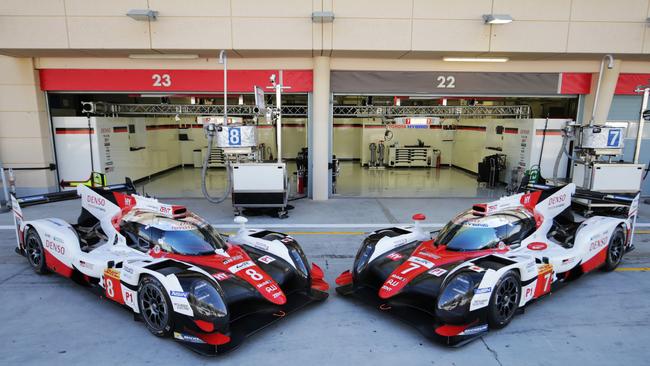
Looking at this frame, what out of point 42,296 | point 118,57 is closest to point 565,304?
point 42,296

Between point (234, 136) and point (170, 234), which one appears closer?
point (170, 234)

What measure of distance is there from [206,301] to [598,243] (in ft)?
15.7

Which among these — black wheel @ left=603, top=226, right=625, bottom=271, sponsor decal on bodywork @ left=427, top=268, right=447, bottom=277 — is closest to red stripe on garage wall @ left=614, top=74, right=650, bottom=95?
black wheel @ left=603, top=226, right=625, bottom=271

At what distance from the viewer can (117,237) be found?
16.1 feet

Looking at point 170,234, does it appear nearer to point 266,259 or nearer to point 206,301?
point 266,259

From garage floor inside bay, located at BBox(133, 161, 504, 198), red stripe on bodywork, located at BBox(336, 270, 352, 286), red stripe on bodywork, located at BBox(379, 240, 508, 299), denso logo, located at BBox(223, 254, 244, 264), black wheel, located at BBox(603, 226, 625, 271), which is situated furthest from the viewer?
garage floor inside bay, located at BBox(133, 161, 504, 198)

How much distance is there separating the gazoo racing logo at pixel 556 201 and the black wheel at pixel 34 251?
21.9 ft

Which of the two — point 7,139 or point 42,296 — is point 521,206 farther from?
point 7,139

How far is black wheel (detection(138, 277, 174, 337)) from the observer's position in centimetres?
369

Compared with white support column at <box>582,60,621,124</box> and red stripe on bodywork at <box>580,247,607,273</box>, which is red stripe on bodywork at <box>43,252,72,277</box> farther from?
white support column at <box>582,60,621,124</box>

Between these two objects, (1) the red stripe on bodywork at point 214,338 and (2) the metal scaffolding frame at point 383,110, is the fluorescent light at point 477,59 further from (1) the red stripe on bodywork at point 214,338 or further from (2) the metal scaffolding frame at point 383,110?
(1) the red stripe on bodywork at point 214,338

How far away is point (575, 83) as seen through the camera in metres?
10.7

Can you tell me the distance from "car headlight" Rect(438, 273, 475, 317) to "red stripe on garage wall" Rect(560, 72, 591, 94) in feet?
30.4

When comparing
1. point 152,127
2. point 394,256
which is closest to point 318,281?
point 394,256
